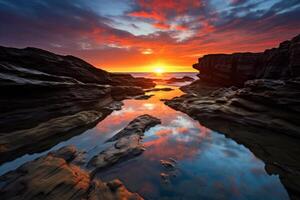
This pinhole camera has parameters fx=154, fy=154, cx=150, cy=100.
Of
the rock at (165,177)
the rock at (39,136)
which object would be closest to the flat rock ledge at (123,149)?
the rock at (165,177)

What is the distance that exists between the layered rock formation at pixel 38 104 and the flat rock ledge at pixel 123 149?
505cm

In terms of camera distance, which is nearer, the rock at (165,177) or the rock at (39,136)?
the rock at (165,177)

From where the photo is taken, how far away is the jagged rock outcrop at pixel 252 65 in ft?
83.8

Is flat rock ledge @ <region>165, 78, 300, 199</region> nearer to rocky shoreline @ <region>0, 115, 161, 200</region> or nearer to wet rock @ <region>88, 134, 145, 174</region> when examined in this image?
wet rock @ <region>88, 134, 145, 174</region>

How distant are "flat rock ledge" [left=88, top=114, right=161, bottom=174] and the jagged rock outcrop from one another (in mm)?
25804

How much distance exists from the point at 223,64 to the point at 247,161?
43571 millimetres

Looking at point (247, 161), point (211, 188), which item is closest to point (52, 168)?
point (211, 188)

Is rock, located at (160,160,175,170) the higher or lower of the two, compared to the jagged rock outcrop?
lower

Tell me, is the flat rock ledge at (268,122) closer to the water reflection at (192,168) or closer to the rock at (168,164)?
the water reflection at (192,168)

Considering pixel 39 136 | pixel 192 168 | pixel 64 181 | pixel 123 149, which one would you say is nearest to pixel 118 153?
pixel 123 149

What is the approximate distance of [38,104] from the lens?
18.2 metres

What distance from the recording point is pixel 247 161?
10.6 meters

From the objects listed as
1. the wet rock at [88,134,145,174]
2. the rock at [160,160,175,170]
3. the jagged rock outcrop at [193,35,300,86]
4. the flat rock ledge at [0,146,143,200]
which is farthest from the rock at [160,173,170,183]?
the jagged rock outcrop at [193,35,300,86]

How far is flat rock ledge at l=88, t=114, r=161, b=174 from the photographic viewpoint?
9766mm
